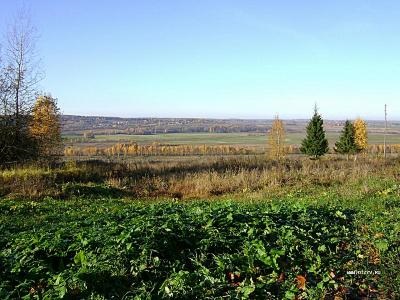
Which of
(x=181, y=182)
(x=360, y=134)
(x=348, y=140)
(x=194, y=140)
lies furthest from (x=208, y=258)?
(x=194, y=140)

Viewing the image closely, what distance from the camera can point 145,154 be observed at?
83.2 m

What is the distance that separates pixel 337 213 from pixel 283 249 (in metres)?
2.44

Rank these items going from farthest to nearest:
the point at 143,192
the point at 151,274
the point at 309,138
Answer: the point at 309,138
the point at 143,192
the point at 151,274

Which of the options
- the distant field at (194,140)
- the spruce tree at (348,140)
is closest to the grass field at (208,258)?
the spruce tree at (348,140)

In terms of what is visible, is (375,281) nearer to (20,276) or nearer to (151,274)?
(151,274)

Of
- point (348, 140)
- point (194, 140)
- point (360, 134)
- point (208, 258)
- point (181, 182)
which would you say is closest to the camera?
point (208, 258)

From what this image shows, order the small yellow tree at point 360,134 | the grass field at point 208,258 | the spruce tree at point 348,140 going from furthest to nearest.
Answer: the small yellow tree at point 360,134, the spruce tree at point 348,140, the grass field at point 208,258

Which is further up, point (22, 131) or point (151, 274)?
point (22, 131)

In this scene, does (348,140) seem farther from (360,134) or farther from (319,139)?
(360,134)

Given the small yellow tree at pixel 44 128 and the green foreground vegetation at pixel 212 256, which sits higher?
the small yellow tree at pixel 44 128

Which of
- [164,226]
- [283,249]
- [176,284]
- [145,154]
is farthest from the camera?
[145,154]

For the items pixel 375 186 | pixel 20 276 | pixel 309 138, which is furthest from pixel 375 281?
pixel 309 138

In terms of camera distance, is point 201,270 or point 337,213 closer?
point 201,270

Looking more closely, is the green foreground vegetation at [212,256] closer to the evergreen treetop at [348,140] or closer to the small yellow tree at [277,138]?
the evergreen treetop at [348,140]
